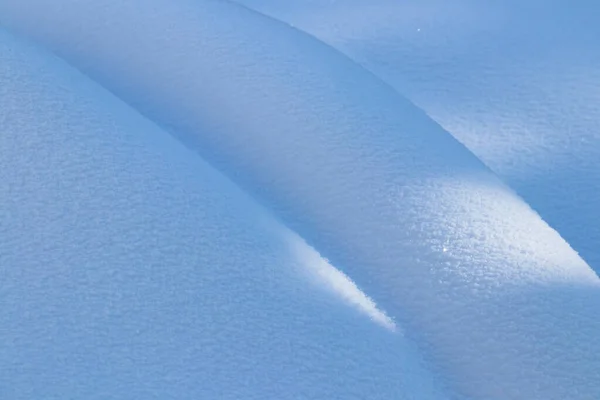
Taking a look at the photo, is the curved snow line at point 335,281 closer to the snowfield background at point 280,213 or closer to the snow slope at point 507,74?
the snowfield background at point 280,213

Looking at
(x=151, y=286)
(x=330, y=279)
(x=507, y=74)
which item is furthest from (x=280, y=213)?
(x=507, y=74)

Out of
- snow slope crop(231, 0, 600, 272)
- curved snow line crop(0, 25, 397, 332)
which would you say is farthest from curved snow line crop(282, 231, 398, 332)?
snow slope crop(231, 0, 600, 272)

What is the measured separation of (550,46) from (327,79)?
565mm

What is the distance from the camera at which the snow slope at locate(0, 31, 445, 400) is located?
1044 millimetres

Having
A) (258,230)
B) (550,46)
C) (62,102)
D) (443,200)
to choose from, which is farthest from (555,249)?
(62,102)

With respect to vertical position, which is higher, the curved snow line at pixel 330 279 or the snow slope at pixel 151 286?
the curved snow line at pixel 330 279

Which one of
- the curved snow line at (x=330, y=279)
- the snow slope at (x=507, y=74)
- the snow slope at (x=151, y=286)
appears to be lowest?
the snow slope at (x=151, y=286)

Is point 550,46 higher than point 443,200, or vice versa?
point 550,46

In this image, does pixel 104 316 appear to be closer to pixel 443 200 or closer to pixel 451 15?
pixel 443 200

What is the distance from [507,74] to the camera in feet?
5.68

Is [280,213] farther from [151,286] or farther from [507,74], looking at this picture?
[507,74]

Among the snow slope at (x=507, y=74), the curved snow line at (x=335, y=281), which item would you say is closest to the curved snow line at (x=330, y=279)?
the curved snow line at (x=335, y=281)

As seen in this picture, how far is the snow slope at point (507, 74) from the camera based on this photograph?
1500 mm

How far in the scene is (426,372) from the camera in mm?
1182
